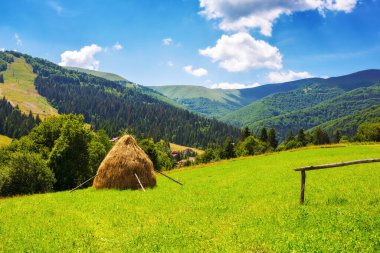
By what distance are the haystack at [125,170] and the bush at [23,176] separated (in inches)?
667

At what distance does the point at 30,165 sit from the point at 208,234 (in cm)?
3706

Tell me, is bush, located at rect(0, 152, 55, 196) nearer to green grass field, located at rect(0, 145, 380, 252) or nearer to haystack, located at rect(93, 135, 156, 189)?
haystack, located at rect(93, 135, 156, 189)

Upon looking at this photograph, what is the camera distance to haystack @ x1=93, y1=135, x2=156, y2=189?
28.8 meters

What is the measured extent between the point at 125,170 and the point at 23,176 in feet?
67.0

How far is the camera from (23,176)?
41.0 m

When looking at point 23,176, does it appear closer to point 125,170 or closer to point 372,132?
point 125,170

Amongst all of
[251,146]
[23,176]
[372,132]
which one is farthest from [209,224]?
[372,132]

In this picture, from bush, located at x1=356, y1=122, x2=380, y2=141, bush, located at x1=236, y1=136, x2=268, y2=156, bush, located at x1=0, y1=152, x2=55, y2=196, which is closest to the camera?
bush, located at x1=0, y1=152, x2=55, y2=196

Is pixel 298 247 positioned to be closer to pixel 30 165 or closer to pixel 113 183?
pixel 113 183

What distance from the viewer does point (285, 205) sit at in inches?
639

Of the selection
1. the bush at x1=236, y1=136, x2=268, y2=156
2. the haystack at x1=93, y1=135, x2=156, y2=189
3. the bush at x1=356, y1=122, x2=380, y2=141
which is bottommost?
the bush at x1=236, y1=136, x2=268, y2=156

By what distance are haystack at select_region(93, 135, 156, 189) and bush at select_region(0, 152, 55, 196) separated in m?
16.9

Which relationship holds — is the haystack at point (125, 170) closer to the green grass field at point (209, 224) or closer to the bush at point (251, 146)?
the green grass field at point (209, 224)

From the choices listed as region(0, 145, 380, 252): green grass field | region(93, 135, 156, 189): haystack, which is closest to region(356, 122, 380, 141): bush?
region(0, 145, 380, 252): green grass field
